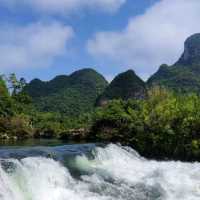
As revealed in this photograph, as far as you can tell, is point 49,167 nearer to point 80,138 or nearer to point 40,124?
point 80,138

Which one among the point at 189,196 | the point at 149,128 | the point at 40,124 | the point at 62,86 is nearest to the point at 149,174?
the point at 189,196

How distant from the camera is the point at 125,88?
80.1m

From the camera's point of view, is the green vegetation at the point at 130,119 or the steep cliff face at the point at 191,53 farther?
the steep cliff face at the point at 191,53

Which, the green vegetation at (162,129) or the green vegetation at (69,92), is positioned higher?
the green vegetation at (69,92)

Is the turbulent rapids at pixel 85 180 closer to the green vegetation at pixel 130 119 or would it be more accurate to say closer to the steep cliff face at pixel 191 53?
the green vegetation at pixel 130 119

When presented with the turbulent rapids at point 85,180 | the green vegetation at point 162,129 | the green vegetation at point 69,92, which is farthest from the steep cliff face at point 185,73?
the turbulent rapids at point 85,180

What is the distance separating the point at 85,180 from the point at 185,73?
7589cm

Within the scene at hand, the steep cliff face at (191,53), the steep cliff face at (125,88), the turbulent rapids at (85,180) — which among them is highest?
the steep cliff face at (191,53)

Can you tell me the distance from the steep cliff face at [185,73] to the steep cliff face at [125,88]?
4681 millimetres

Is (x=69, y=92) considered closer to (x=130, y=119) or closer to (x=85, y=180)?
(x=130, y=119)

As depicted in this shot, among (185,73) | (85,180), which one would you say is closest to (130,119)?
(85,180)

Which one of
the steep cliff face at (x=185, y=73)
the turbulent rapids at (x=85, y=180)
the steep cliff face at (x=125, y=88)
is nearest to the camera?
the turbulent rapids at (x=85, y=180)

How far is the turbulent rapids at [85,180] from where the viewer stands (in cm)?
1417

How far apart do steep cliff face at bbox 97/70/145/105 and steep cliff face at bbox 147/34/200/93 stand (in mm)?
4681
